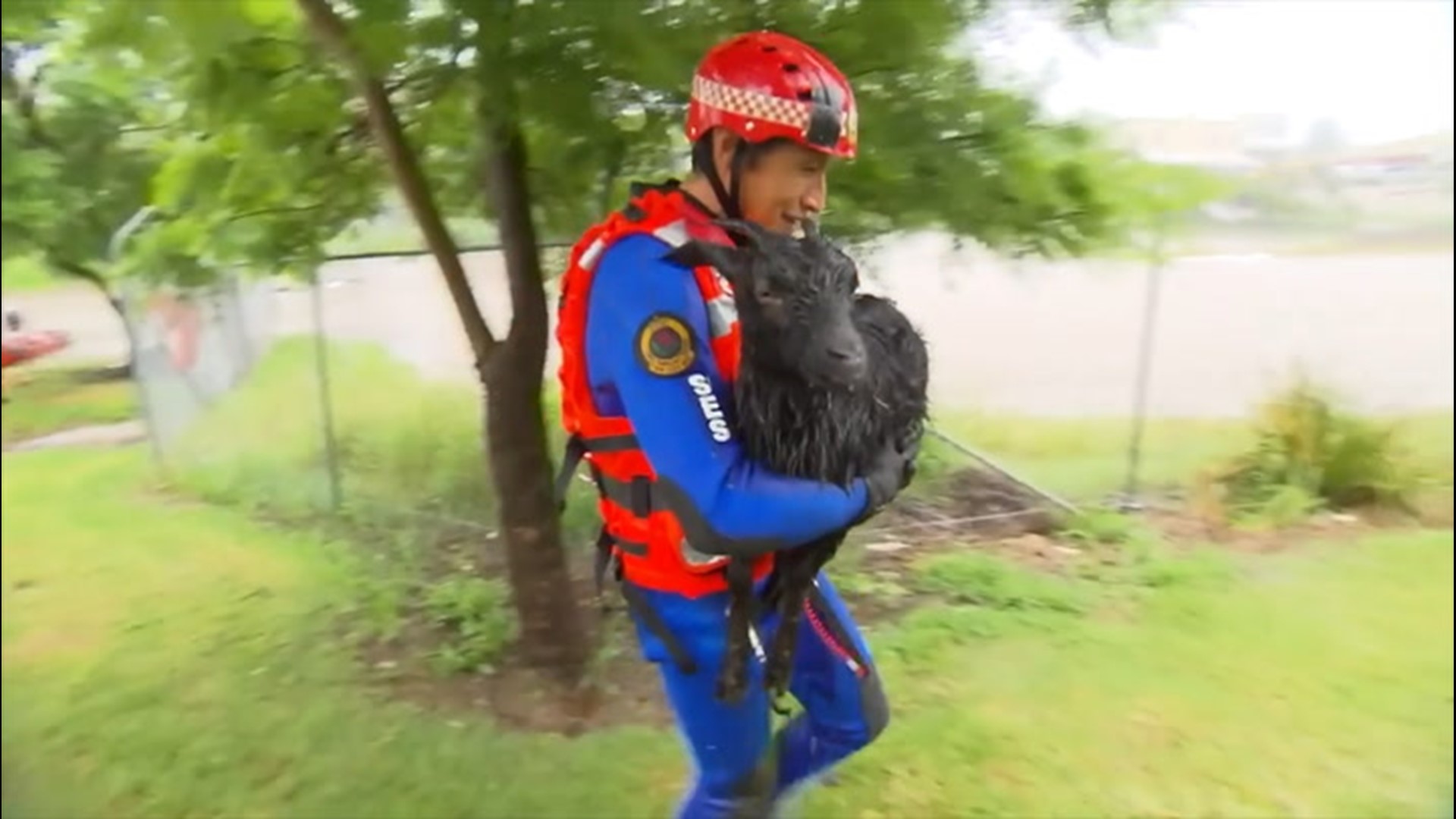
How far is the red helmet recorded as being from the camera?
779 millimetres

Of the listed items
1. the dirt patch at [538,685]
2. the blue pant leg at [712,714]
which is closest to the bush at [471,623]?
the dirt patch at [538,685]

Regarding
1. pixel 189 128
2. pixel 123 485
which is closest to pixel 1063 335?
pixel 189 128

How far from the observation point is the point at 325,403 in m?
1.69

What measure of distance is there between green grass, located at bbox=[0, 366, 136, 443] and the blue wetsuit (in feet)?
3.64

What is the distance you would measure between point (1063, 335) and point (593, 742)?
2.22ft

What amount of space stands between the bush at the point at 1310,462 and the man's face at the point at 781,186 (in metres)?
0.96

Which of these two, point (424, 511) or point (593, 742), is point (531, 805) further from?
point (424, 511)

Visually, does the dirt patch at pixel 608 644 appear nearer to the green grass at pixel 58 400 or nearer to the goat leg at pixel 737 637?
the goat leg at pixel 737 637

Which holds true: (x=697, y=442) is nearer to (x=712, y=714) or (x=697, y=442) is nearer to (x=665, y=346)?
(x=665, y=346)

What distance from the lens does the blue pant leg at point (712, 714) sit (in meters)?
0.87

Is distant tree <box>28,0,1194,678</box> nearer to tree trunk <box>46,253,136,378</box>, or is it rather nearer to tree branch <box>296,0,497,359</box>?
tree branch <box>296,0,497,359</box>

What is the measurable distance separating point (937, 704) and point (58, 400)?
1.14 meters

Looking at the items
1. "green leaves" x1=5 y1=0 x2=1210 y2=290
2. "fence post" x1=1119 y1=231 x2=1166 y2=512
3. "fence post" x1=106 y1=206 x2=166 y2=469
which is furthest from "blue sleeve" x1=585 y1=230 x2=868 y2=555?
"fence post" x1=106 y1=206 x2=166 y2=469

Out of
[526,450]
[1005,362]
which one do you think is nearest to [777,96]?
[526,450]
